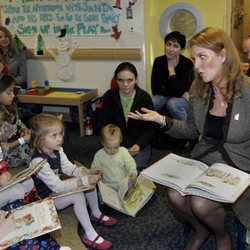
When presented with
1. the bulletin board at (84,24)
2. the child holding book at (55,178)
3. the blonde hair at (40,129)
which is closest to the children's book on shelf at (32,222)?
the child holding book at (55,178)

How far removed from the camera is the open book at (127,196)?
6.44 feet

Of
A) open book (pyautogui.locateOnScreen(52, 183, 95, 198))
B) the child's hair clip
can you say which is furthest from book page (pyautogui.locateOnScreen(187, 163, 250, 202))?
the child's hair clip

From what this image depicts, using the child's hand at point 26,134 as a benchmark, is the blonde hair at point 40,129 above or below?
above

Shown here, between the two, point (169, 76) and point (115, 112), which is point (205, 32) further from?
point (169, 76)

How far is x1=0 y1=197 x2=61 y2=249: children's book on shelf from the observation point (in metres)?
1.28

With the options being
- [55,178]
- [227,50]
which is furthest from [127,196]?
[227,50]

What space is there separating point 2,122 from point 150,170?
3.47 feet

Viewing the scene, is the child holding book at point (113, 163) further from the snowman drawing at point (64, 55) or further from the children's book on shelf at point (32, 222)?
the snowman drawing at point (64, 55)

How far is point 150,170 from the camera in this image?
60.8 inches

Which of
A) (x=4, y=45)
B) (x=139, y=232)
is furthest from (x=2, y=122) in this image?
(x=4, y=45)

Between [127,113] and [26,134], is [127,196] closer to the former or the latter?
[127,113]

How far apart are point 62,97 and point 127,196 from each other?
62.6 inches

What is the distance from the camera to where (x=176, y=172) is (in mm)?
1536

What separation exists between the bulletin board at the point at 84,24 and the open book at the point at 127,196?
1.58 m
